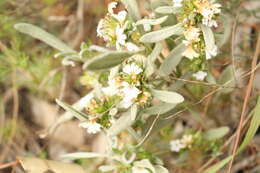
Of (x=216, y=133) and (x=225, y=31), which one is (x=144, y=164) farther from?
(x=225, y=31)

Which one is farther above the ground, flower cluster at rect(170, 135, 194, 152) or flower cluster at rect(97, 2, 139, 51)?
flower cluster at rect(97, 2, 139, 51)

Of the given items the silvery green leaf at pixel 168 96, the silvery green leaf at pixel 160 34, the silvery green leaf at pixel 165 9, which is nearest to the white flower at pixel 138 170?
the silvery green leaf at pixel 168 96

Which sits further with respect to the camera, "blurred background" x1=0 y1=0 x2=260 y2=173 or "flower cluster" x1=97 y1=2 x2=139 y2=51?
"blurred background" x1=0 y1=0 x2=260 y2=173

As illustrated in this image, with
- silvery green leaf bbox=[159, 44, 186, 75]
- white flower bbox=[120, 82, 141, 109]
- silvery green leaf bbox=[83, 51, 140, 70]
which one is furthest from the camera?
silvery green leaf bbox=[159, 44, 186, 75]

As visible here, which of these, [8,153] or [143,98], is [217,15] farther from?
[8,153]

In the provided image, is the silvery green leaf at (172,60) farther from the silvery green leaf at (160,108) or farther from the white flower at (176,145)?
the white flower at (176,145)

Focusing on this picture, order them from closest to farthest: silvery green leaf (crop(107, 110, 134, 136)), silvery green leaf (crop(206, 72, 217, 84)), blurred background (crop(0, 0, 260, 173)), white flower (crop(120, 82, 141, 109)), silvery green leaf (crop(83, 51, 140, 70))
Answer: silvery green leaf (crop(83, 51, 140, 70))
white flower (crop(120, 82, 141, 109))
silvery green leaf (crop(107, 110, 134, 136))
silvery green leaf (crop(206, 72, 217, 84))
blurred background (crop(0, 0, 260, 173))

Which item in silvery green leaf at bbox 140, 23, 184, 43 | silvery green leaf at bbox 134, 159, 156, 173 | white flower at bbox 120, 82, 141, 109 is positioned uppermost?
silvery green leaf at bbox 140, 23, 184, 43

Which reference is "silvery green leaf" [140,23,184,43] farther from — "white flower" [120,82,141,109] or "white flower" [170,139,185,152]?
"white flower" [170,139,185,152]

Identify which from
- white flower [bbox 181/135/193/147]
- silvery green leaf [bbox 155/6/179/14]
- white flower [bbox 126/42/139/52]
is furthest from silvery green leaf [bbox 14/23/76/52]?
white flower [bbox 181/135/193/147]
